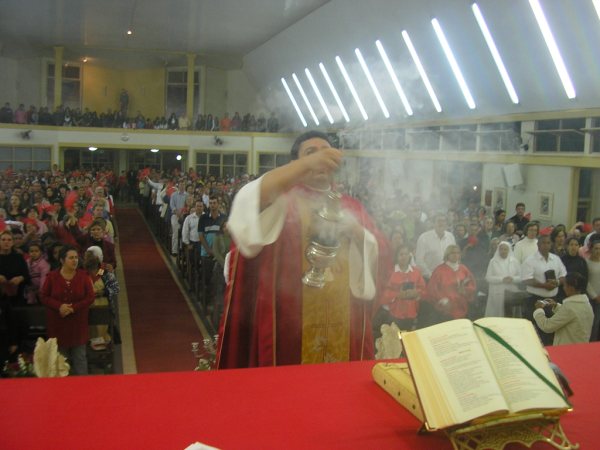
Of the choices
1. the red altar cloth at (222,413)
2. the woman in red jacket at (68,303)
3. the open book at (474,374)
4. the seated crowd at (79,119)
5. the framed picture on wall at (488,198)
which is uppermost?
the seated crowd at (79,119)

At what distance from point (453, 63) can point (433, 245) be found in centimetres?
490

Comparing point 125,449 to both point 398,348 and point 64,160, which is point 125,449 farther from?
point 64,160

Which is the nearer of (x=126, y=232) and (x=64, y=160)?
(x=126, y=232)

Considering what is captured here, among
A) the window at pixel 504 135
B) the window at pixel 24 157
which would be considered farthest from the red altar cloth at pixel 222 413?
the window at pixel 24 157

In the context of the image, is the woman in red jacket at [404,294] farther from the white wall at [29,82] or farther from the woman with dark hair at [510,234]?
the white wall at [29,82]

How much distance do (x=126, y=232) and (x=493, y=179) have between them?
710 centimetres

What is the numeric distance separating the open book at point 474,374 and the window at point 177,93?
15.5 metres

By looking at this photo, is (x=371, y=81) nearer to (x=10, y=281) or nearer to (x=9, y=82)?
(x=10, y=281)

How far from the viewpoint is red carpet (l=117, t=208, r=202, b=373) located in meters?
5.09

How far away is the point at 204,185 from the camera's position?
9.30 meters

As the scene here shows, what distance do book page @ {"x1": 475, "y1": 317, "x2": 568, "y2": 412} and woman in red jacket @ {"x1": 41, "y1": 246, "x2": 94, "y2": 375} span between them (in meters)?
3.39

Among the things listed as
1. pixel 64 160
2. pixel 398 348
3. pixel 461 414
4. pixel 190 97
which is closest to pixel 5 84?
pixel 64 160

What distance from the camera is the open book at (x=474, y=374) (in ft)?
3.94

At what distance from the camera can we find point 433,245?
4637mm
